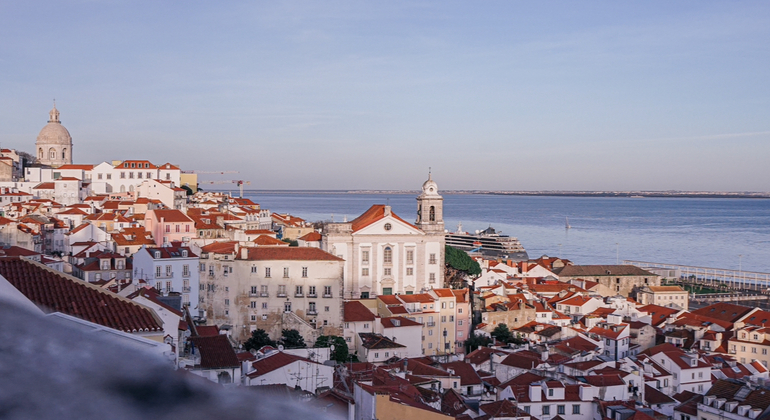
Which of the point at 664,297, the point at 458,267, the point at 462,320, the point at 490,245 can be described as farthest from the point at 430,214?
the point at 490,245

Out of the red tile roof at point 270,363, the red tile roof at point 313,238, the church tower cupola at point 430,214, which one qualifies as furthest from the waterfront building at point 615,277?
the red tile roof at point 270,363

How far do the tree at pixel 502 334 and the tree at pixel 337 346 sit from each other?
670 centimetres

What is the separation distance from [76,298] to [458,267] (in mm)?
34193

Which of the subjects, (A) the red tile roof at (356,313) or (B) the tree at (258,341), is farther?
(A) the red tile roof at (356,313)

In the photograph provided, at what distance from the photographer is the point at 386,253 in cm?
3372

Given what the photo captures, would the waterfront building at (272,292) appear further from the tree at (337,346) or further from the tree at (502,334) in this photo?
the tree at (502,334)

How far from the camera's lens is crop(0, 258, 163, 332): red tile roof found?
15.4ft

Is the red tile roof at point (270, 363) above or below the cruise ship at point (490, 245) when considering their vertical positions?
above

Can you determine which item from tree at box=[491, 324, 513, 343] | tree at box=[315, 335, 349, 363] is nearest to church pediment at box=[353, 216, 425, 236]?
tree at box=[491, 324, 513, 343]

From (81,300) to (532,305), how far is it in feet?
83.8

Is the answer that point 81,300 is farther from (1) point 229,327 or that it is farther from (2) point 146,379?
(1) point 229,327

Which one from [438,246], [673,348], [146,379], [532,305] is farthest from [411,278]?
[146,379]

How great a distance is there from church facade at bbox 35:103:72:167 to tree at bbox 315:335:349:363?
4649 cm

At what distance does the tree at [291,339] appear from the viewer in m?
22.7
